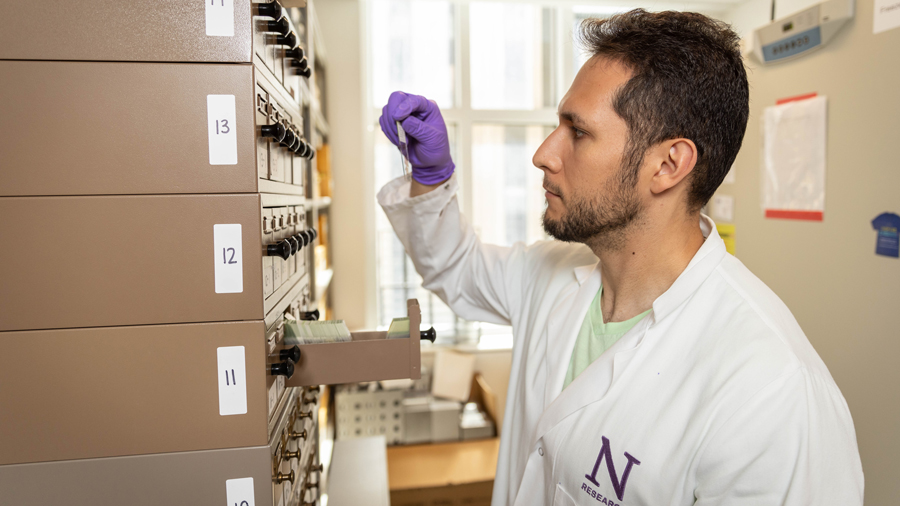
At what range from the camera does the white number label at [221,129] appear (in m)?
0.78

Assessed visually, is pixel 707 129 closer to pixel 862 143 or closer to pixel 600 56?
pixel 600 56

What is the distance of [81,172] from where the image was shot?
761mm

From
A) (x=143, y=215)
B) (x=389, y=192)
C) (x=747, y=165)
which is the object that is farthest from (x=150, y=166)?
(x=747, y=165)

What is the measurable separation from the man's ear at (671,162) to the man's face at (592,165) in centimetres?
5

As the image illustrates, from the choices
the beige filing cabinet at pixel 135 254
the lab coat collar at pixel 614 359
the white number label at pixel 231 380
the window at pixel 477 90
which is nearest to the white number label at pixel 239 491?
the beige filing cabinet at pixel 135 254

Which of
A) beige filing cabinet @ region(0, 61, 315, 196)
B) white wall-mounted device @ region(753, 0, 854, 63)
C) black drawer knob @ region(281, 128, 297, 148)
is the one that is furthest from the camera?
white wall-mounted device @ region(753, 0, 854, 63)

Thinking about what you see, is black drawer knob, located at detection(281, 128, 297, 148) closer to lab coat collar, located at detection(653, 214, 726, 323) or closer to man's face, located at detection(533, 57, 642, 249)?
man's face, located at detection(533, 57, 642, 249)

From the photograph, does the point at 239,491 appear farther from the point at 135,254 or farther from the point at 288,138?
the point at 288,138

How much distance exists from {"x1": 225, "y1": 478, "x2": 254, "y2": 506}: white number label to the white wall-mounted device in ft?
7.22

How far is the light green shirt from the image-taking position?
3.66 ft

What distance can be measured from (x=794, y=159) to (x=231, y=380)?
2.10 metres

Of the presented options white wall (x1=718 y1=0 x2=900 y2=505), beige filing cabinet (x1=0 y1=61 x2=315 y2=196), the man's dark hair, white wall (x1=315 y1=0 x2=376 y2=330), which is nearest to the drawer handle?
beige filing cabinet (x1=0 y1=61 x2=315 y2=196)

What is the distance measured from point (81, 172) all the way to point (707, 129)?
107 centimetres

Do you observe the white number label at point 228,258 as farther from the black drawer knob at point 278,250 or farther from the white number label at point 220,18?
the white number label at point 220,18
